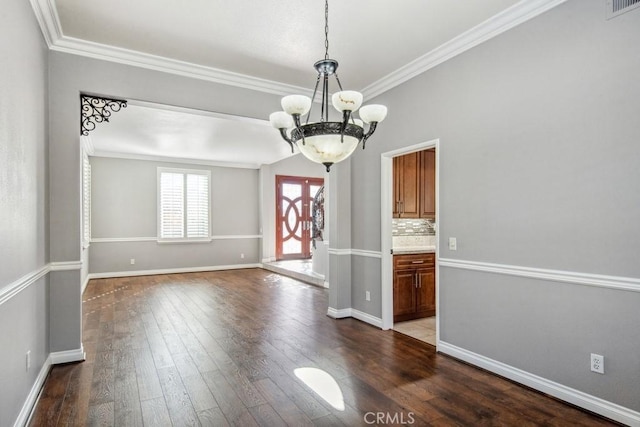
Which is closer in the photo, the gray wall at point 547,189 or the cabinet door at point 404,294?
the gray wall at point 547,189

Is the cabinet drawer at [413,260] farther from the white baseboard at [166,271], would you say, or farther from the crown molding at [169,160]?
the crown molding at [169,160]

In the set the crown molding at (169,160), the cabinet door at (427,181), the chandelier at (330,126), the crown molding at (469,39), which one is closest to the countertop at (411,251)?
the cabinet door at (427,181)

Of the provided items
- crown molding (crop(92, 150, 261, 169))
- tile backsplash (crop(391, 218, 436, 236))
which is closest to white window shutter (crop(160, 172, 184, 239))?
crown molding (crop(92, 150, 261, 169))

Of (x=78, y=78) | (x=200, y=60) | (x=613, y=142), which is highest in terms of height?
(x=200, y=60)

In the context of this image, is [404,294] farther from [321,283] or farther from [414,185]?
[321,283]

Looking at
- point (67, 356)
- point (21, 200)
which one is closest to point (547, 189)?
point (21, 200)

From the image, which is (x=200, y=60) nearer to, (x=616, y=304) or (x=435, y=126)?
(x=435, y=126)

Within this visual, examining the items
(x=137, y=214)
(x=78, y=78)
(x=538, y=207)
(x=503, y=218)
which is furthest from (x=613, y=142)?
(x=137, y=214)

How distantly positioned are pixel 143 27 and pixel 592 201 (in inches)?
147

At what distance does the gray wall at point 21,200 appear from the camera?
1954 millimetres

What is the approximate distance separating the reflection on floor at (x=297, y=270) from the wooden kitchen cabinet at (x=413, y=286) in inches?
98.9

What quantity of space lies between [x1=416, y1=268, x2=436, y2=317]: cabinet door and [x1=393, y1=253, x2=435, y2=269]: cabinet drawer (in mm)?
81

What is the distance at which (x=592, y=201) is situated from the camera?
7.75 feet

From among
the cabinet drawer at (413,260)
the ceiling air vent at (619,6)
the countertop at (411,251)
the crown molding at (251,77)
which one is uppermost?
the crown molding at (251,77)
